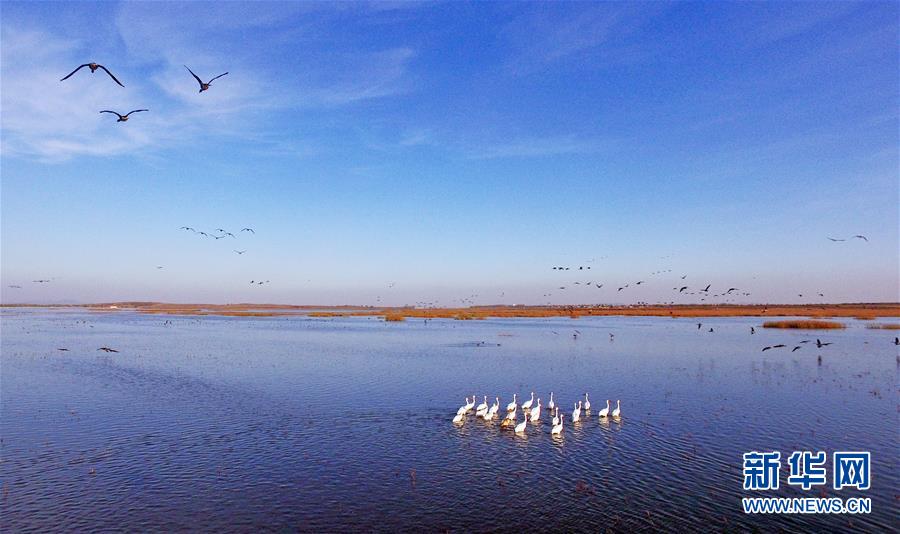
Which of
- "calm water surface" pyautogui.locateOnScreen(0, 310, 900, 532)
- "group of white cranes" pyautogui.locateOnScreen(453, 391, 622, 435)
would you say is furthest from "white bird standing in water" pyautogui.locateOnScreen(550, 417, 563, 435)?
"calm water surface" pyautogui.locateOnScreen(0, 310, 900, 532)

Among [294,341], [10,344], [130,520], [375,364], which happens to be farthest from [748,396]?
[10,344]

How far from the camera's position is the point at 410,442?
23609 mm

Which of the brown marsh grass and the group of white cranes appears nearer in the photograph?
the group of white cranes

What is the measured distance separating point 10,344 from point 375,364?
44.9m

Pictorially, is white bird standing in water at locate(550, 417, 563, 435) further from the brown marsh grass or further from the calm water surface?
the brown marsh grass

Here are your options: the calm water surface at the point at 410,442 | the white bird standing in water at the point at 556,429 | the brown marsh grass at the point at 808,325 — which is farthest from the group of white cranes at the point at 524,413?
the brown marsh grass at the point at 808,325

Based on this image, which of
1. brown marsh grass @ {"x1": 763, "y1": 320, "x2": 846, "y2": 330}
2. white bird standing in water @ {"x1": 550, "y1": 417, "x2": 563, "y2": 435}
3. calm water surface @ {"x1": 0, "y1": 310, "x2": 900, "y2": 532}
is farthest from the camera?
brown marsh grass @ {"x1": 763, "y1": 320, "x2": 846, "y2": 330}

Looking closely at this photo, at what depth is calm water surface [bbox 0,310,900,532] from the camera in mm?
16328

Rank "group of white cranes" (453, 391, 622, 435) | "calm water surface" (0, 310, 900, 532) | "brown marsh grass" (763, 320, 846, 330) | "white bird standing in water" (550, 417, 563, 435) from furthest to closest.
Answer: "brown marsh grass" (763, 320, 846, 330)
"group of white cranes" (453, 391, 622, 435)
"white bird standing in water" (550, 417, 563, 435)
"calm water surface" (0, 310, 900, 532)

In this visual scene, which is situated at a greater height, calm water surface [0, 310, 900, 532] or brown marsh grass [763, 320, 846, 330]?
brown marsh grass [763, 320, 846, 330]

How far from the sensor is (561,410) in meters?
29.7

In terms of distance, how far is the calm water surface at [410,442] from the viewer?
53.6 ft

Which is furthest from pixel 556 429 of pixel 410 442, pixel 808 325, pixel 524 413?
pixel 808 325

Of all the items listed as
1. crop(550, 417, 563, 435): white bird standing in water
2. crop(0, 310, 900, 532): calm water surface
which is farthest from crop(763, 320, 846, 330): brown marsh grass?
crop(550, 417, 563, 435): white bird standing in water
